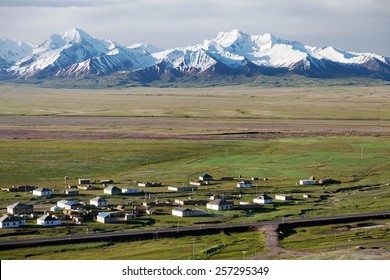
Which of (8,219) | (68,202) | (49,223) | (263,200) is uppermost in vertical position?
(8,219)

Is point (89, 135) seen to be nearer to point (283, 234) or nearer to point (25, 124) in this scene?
point (25, 124)

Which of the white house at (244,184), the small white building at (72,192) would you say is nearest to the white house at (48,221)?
the small white building at (72,192)

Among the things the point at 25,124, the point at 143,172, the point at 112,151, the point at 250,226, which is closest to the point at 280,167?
the point at 143,172

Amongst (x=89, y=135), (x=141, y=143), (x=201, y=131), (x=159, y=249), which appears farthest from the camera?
(x=201, y=131)

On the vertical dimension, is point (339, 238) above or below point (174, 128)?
below

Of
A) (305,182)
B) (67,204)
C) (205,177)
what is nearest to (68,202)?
(67,204)

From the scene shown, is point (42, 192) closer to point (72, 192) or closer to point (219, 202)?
point (72, 192)

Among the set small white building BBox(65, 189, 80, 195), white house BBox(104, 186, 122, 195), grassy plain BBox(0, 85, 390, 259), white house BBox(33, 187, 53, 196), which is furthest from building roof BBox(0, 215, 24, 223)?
white house BBox(104, 186, 122, 195)

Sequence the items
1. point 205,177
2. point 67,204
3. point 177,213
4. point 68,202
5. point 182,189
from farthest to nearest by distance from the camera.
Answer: point 205,177, point 182,189, point 68,202, point 67,204, point 177,213
